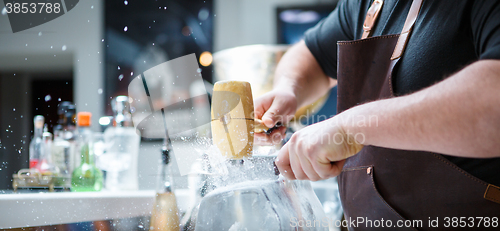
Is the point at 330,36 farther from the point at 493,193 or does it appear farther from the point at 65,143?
the point at 65,143

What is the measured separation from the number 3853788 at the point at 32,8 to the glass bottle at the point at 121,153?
55cm

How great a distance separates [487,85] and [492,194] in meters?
0.25

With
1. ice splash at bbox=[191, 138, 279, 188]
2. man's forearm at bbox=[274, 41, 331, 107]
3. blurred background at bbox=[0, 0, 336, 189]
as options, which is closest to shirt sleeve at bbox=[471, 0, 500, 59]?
ice splash at bbox=[191, 138, 279, 188]

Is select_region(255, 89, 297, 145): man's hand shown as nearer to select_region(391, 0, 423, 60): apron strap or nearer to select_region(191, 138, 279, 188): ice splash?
select_region(191, 138, 279, 188): ice splash

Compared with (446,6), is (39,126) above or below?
below

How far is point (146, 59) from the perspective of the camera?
2742 mm

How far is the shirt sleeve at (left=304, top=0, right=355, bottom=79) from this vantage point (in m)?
1.06

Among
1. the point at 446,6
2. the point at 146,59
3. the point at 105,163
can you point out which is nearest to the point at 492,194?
the point at 446,6

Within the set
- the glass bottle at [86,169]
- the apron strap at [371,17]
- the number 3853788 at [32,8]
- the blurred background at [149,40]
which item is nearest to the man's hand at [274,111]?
the apron strap at [371,17]

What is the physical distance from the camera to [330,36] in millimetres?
1089

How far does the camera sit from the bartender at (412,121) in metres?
0.51

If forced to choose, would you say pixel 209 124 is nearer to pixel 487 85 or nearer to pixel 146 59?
pixel 487 85

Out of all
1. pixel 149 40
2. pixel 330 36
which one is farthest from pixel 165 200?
pixel 149 40

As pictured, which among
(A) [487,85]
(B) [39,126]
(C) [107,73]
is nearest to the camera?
(A) [487,85]
